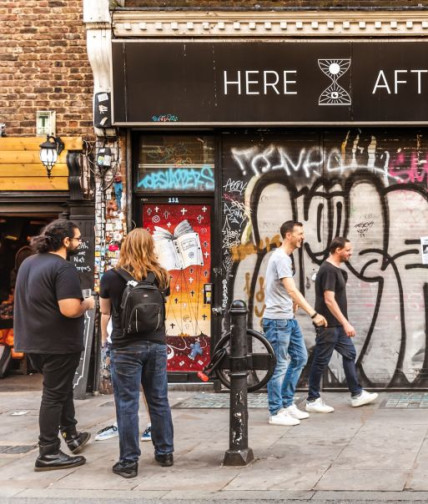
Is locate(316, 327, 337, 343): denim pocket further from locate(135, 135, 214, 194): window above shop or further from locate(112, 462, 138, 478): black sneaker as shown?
locate(112, 462, 138, 478): black sneaker

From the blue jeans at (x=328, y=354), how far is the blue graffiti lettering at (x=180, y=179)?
2.64 metres

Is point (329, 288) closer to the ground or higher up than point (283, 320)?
higher up

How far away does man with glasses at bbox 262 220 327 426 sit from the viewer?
342 inches

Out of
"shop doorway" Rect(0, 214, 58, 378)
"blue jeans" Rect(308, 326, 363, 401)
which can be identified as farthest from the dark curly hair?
"shop doorway" Rect(0, 214, 58, 378)

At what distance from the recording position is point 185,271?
11195 mm

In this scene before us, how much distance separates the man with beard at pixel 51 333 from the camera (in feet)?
23.4

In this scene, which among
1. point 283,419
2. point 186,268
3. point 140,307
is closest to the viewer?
point 140,307

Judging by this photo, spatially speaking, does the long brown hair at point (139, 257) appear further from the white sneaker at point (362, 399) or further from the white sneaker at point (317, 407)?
the white sneaker at point (362, 399)

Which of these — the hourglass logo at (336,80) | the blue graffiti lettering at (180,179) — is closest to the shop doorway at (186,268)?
the blue graffiti lettering at (180,179)

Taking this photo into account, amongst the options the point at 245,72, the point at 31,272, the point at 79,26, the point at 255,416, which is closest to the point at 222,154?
the point at 245,72

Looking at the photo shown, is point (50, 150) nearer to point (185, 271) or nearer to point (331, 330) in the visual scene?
point (185, 271)

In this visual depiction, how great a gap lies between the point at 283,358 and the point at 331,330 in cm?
92

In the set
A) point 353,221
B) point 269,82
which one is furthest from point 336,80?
point 353,221

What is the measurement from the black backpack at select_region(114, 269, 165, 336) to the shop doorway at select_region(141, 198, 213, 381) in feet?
13.8
